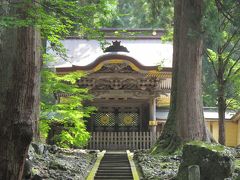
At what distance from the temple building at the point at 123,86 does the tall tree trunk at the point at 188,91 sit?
267 cm

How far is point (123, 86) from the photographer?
17391 millimetres

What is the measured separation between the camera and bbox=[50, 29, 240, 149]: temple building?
1593 cm

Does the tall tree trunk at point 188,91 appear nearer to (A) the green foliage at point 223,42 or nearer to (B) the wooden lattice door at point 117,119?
(A) the green foliage at point 223,42

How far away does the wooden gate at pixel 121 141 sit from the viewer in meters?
16.4

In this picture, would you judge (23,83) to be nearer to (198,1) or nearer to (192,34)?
(192,34)

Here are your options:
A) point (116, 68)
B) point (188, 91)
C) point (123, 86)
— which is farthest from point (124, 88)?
point (188, 91)

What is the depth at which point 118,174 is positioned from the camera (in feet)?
31.3

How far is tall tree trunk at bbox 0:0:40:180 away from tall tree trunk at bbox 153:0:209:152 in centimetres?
622

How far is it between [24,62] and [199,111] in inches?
264

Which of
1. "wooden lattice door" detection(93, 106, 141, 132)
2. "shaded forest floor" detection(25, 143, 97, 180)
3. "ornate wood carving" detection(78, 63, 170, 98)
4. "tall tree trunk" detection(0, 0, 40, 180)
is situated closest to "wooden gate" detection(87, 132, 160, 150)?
"ornate wood carving" detection(78, 63, 170, 98)

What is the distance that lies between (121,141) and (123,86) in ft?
7.77

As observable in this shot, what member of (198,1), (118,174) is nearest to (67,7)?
(118,174)

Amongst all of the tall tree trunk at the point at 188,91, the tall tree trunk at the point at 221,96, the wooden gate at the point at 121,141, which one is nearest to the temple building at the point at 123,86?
the wooden gate at the point at 121,141

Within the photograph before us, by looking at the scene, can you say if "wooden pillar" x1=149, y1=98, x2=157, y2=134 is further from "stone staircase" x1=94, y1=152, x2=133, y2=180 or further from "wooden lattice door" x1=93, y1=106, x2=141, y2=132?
"stone staircase" x1=94, y1=152, x2=133, y2=180
